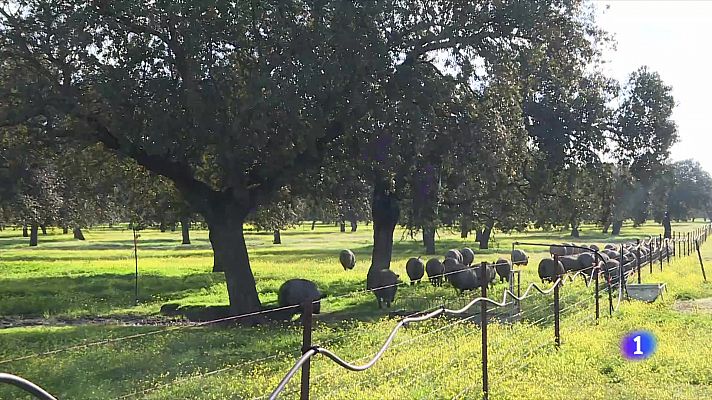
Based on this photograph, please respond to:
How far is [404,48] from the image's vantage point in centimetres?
1770

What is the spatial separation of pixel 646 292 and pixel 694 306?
3.50 feet

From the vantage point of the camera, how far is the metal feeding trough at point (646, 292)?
17.9 m

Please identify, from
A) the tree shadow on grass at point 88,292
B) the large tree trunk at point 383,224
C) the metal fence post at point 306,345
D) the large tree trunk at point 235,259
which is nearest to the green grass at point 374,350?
the tree shadow on grass at point 88,292

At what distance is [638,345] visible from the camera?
12.3m

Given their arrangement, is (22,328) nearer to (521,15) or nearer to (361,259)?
(521,15)

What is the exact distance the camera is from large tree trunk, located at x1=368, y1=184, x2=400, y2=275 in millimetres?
27141

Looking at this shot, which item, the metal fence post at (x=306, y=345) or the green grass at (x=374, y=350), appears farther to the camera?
the green grass at (x=374, y=350)

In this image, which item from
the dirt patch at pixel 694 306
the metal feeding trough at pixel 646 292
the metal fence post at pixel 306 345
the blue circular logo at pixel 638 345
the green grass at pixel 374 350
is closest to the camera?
the metal fence post at pixel 306 345

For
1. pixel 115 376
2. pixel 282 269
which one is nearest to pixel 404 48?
pixel 115 376

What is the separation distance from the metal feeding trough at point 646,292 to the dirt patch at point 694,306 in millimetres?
464

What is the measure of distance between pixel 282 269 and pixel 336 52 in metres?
20.8

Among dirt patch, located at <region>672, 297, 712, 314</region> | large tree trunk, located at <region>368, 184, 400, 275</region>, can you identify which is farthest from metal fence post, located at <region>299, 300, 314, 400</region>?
large tree trunk, located at <region>368, 184, 400, 275</region>

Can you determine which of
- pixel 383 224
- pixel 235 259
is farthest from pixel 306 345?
pixel 383 224

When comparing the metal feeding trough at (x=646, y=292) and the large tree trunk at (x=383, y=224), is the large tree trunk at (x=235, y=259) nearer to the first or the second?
the large tree trunk at (x=383, y=224)
